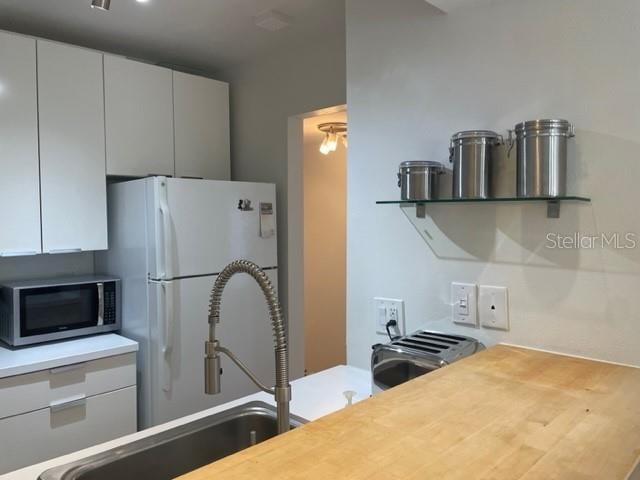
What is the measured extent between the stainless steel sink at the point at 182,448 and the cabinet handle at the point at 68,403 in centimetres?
119

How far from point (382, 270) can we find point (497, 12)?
0.82m

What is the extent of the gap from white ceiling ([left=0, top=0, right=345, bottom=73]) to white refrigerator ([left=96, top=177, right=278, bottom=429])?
31.1 inches

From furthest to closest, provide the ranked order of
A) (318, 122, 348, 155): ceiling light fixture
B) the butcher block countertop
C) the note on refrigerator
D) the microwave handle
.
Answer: (318, 122, 348, 155): ceiling light fixture
the note on refrigerator
the microwave handle
the butcher block countertop

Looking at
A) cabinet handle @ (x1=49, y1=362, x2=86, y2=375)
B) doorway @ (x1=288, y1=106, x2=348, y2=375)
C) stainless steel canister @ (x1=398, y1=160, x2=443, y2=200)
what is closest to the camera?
stainless steel canister @ (x1=398, y1=160, x2=443, y2=200)

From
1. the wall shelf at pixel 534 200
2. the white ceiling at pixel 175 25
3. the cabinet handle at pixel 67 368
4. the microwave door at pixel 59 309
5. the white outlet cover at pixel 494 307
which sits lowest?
the cabinet handle at pixel 67 368

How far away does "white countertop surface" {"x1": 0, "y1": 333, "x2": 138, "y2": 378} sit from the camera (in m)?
2.08

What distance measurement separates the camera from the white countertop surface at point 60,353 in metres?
2.08

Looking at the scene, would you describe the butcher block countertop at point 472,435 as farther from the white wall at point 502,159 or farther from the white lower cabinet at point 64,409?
the white lower cabinet at point 64,409

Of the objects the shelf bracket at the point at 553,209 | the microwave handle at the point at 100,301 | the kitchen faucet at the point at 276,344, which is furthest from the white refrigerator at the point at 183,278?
the shelf bracket at the point at 553,209

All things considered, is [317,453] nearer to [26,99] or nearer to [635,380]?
[635,380]

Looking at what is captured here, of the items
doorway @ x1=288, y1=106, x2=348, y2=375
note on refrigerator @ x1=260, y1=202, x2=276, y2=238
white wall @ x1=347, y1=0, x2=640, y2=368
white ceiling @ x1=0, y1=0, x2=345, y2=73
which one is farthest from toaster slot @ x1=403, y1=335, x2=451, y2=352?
doorway @ x1=288, y1=106, x2=348, y2=375

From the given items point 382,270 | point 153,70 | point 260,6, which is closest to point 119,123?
point 153,70

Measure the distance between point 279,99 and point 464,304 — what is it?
197 centimetres

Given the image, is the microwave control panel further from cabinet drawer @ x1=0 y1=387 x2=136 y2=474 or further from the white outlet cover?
the white outlet cover
